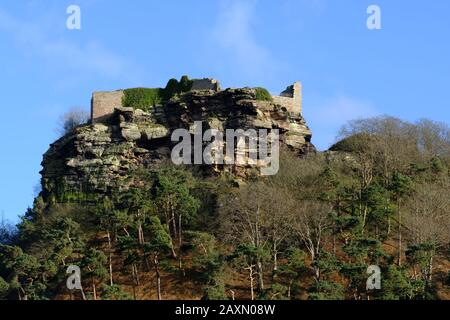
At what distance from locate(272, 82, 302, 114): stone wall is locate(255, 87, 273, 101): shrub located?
1257 millimetres

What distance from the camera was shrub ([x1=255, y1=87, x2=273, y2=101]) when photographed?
82.8 meters

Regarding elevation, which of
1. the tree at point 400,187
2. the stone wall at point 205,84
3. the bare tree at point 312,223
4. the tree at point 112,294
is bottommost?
the tree at point 112,294

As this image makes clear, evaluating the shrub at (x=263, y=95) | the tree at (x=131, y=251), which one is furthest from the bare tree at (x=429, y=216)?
the shrub at (x=263, y=95)

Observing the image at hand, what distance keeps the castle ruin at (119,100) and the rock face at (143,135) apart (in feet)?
3.16

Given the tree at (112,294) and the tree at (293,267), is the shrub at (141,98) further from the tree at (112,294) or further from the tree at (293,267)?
the tree at (112,294)

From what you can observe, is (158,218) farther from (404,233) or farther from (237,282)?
(404,233)

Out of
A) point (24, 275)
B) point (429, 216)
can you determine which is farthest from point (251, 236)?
point (24, 275)

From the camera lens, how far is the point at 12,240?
79.5 meters

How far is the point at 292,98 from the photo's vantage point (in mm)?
85812

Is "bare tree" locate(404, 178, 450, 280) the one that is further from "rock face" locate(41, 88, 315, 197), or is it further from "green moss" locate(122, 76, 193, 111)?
"green moss" locate(122, 76, 193, 111)

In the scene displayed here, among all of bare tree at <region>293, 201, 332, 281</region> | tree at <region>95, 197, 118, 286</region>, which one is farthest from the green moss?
bare tree at <region>293, 201, 332, 281</region>

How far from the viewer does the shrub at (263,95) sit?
271 ft
